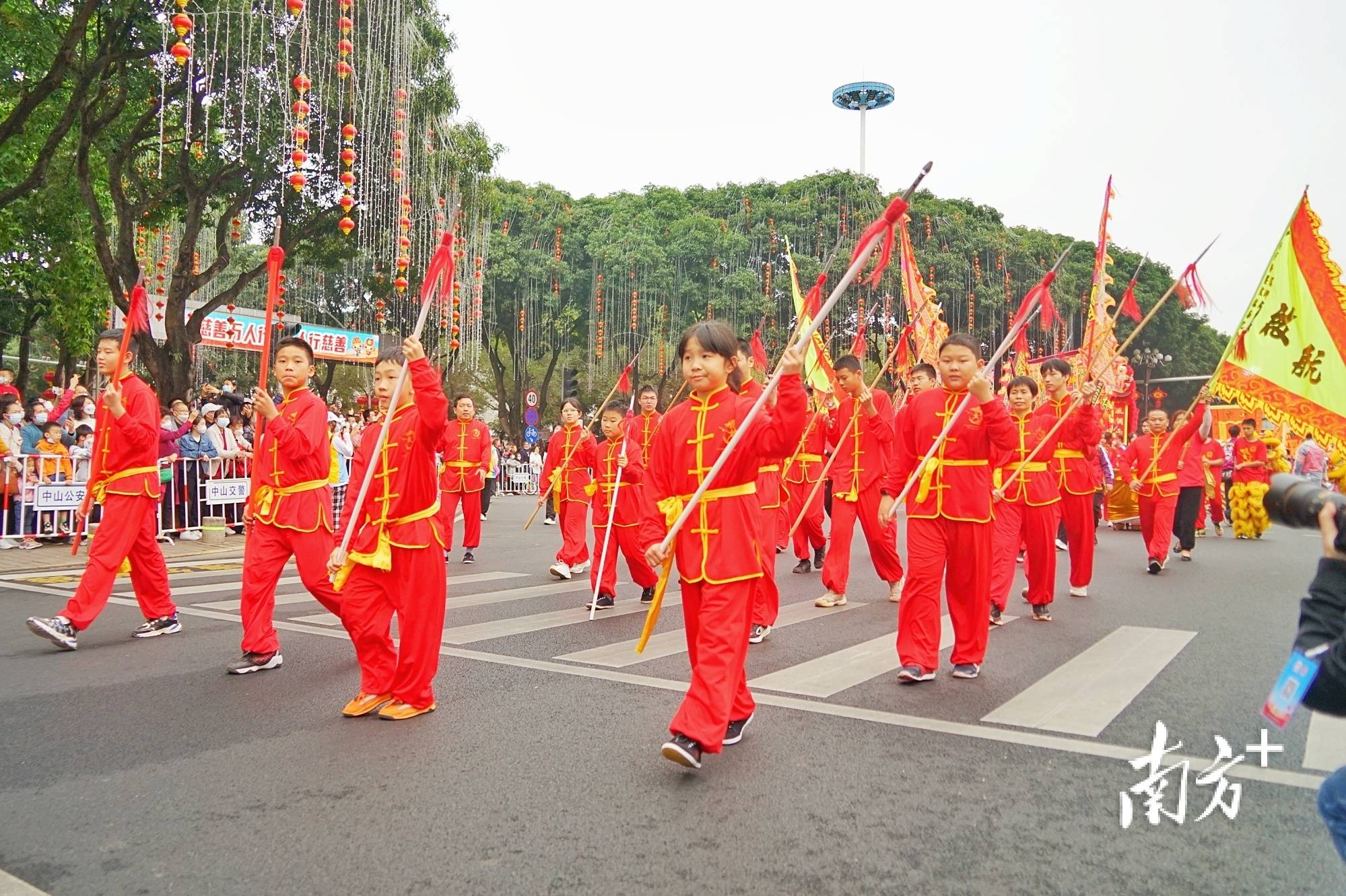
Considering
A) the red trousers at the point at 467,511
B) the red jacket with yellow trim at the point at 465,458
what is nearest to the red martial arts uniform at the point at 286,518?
the red trousers at the point at 467,511

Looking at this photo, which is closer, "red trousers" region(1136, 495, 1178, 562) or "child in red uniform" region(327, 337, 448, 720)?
"child in red uniform" region(327, 337, 448, 720)

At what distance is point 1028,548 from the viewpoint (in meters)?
7.84

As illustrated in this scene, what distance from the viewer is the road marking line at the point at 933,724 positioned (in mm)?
3807

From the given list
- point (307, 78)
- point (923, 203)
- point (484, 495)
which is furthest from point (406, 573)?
point (923, 203)

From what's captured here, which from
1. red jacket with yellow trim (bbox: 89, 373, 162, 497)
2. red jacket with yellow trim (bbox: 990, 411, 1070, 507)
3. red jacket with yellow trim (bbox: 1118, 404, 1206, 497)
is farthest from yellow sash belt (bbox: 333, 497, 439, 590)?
red jacket with yellow trim (bbox: 1118, 404, 1206, 497)

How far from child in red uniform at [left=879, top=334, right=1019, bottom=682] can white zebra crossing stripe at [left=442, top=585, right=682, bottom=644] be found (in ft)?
7.24

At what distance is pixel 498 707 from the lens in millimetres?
4738

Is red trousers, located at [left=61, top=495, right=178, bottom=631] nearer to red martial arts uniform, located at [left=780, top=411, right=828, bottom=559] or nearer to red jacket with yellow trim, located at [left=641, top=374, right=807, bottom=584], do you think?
red jacket with yellow trim, located at [left=641, top=374, right=807, bottom=584]

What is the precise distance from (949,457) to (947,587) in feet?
2.27

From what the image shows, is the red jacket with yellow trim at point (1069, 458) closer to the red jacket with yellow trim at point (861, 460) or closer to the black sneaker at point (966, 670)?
the red jacket with yellow trim at point (861, 460)

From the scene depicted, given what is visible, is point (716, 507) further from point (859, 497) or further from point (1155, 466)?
point (1155, 466)

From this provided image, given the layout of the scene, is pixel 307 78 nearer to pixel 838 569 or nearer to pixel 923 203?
pixel 838 569

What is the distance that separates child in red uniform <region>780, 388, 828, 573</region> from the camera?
10.1 m

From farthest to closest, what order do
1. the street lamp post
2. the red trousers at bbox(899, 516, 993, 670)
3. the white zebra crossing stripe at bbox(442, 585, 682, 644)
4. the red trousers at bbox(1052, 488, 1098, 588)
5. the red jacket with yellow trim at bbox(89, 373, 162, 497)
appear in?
the street lamp post < the red trousers at bbox(1052, 488, 1098, 588) < the white zebra crossing stripe at bbox(442, 585, 682, 644) < the red jacket with yellow trim at bbox(89, 373, 162, 497) < the red trousers at bbox(899, 516, 993, 670)
